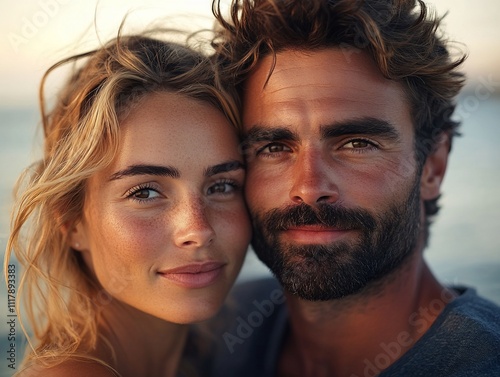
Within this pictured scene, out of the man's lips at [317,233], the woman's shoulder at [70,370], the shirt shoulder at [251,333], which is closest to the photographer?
the woman's shoulder at [70,370]

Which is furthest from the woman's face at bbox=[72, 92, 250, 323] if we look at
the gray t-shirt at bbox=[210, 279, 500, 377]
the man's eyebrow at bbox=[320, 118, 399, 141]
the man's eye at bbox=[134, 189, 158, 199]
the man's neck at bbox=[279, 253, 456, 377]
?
the gray t-shirt at bbox=[210, 279, 500, 377]

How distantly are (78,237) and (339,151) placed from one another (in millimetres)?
993

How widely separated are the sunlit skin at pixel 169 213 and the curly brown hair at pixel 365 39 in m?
0.31

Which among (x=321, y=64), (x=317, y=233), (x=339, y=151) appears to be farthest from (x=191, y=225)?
(x=321, y=64)

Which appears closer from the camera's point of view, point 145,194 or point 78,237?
point 145,194

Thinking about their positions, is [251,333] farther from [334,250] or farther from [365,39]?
[365,39]

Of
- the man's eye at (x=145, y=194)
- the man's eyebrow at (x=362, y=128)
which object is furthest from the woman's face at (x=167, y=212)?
the man's eyebrow at (x=362, y=128)

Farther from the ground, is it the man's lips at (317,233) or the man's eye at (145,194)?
the man's eye at (145,194)

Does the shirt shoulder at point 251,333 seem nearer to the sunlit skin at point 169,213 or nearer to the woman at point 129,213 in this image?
the woman at point 129,213

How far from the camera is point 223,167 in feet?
7.43

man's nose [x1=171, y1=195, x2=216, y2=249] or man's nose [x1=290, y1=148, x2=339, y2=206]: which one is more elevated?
man's nose [x1=290, y1=148, x2=339, y2=206]

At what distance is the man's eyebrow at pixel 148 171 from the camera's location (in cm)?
214

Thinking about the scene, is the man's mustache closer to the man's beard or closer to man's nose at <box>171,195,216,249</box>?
the man's beard

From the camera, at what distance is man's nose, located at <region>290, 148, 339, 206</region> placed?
2152 millimetres
